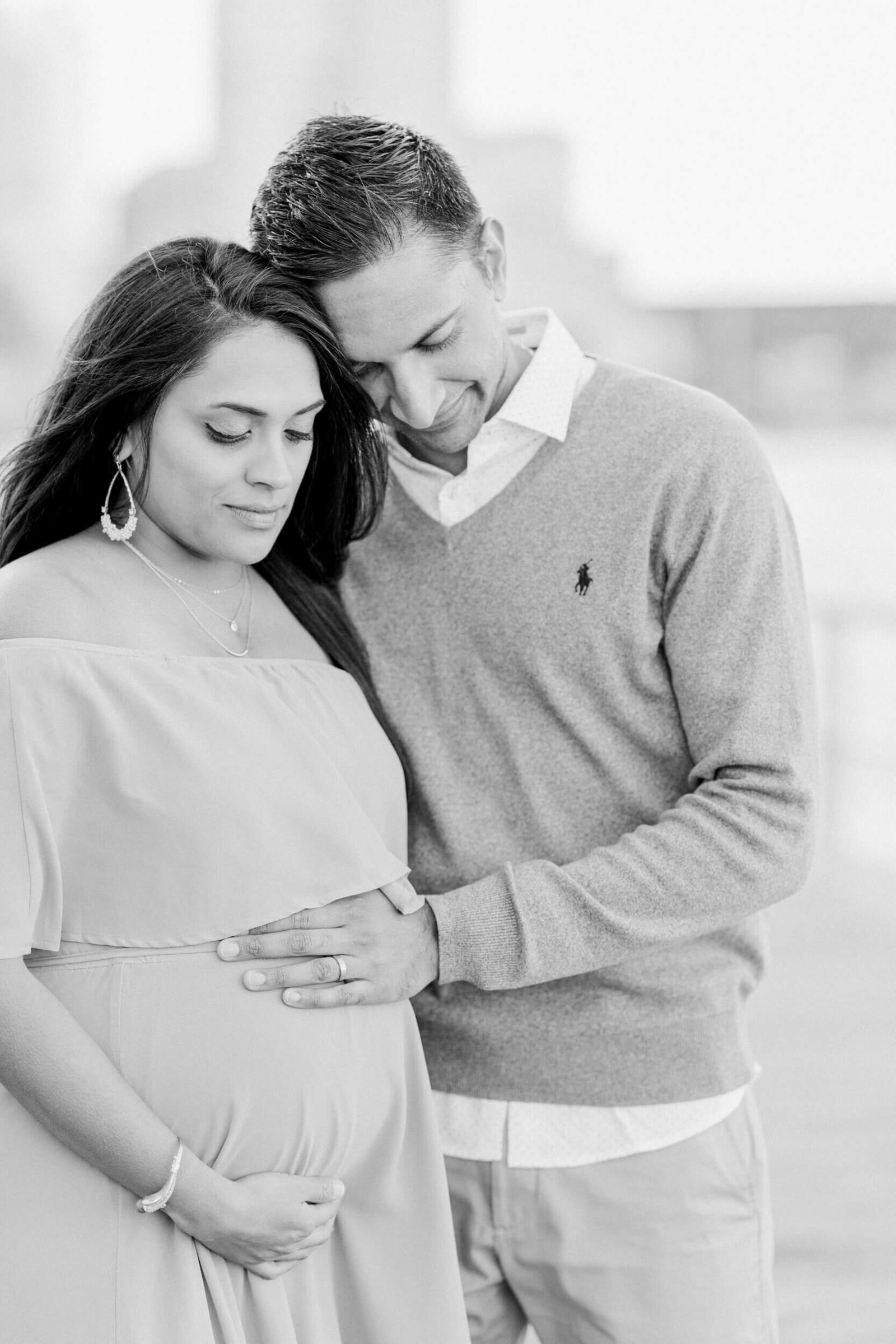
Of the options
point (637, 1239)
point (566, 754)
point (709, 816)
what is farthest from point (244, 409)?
point (637, 1239)

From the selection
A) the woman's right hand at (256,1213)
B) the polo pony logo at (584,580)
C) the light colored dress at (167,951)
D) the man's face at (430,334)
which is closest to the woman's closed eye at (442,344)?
the man's face at (430,334)

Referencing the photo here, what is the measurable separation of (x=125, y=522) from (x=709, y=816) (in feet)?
1.99

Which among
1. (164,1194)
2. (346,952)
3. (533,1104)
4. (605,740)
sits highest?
(605,740)

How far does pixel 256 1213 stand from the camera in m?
1.16

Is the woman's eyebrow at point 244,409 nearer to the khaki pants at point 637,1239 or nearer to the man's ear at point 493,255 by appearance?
the man's ear at point 493,255

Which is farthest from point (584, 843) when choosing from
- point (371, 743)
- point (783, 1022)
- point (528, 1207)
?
point (783, 1022)

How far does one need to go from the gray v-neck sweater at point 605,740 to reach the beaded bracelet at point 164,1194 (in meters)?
0.31

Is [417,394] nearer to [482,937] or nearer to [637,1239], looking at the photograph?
[482,937]

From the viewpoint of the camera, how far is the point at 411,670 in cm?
144

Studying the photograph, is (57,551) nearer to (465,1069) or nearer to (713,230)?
(465,1069)

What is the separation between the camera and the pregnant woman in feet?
3.65

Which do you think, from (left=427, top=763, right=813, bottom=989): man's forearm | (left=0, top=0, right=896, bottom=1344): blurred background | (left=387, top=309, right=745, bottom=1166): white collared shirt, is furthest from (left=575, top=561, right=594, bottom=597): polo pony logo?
(left=0, top=0, right=896, bottom=1344): blurred background

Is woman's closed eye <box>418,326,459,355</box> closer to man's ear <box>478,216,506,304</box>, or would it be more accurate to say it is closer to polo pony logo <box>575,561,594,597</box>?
man's ear <box>478,216,506,304</box>

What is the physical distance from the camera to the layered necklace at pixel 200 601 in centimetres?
131
